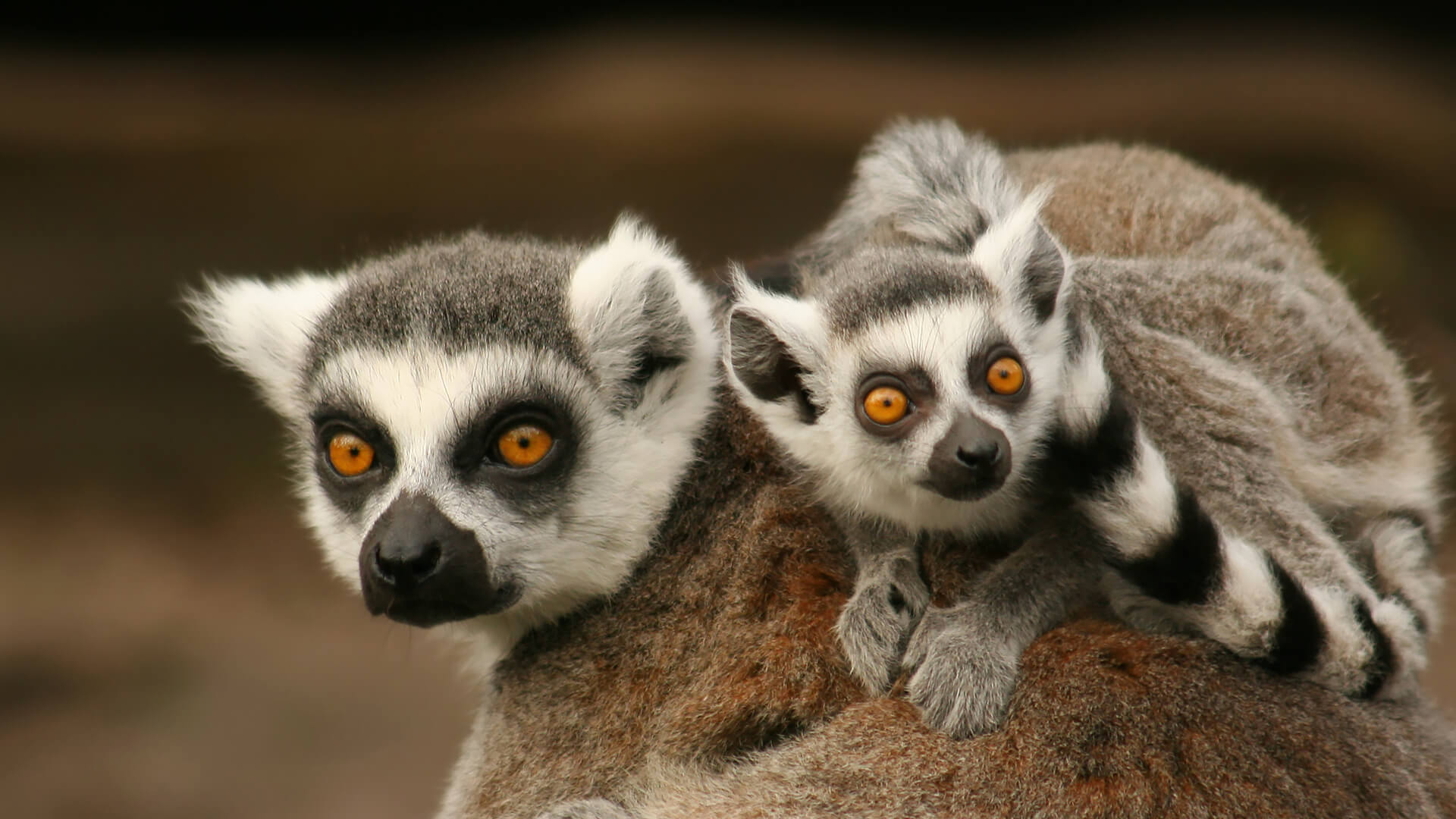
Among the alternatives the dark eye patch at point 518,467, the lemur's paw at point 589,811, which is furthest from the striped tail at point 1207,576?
the lemur's paw at point 589,811

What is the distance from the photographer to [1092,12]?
278 inches

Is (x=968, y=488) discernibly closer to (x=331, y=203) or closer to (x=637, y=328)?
(x=637, y=328)

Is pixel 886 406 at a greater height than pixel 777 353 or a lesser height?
lesser

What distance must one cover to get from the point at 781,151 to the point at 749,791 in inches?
217

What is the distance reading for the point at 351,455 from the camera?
109 inches

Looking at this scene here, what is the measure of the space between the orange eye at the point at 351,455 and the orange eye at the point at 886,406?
122cm

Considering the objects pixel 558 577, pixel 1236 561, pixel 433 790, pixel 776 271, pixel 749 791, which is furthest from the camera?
pixel 433 790

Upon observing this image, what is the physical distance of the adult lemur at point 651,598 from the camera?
2355 millimetres

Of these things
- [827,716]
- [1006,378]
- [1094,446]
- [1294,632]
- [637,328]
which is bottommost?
[1294,632]

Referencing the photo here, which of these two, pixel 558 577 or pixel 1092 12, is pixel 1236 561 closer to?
pixel 558 577

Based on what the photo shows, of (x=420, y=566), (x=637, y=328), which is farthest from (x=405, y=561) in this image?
(x=637, y=328)

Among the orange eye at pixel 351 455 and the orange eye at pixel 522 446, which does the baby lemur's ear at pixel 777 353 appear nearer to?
the orange eye at pixel 522 446

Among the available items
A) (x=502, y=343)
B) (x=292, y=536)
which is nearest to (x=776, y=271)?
(x=502, y=343)

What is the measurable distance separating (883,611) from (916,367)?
0.57 meters
